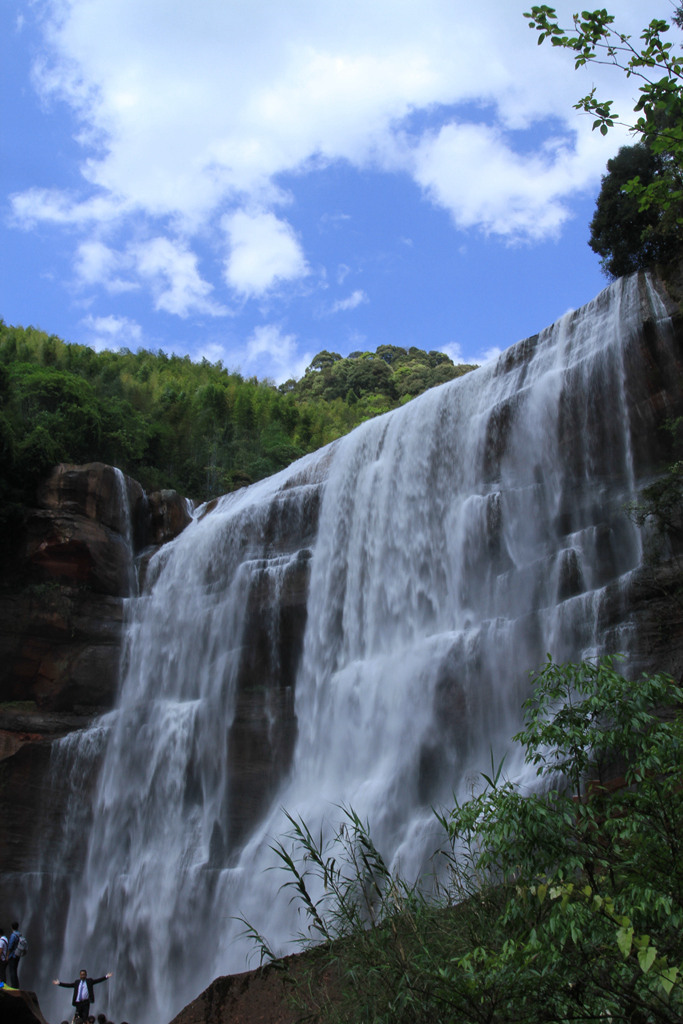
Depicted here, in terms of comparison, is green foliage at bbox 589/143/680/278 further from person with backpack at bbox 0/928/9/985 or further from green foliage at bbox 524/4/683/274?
person with backpack at bbox 0/928/9/985

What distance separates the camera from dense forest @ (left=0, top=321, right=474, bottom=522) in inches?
1031

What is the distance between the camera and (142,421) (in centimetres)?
3288

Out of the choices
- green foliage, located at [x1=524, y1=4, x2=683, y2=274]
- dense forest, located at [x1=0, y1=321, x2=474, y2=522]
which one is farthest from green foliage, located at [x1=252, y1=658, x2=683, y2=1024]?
dense forest, located at [x1=0, y1=321, x2=474, y2=522]

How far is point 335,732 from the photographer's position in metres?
16.8

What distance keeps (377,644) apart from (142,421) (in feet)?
62.1

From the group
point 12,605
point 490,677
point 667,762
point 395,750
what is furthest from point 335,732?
point 667,762

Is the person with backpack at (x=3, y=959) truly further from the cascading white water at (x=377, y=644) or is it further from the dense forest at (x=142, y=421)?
the dense forest at (x=142, y=421)

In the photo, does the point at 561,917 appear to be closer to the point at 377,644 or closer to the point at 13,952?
the point at 377,644

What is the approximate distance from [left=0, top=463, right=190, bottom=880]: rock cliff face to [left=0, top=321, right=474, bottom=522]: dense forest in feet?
4.37

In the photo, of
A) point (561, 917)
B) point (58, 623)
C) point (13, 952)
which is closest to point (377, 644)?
point (13, 952)

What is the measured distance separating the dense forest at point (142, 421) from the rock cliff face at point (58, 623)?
1.33 metres

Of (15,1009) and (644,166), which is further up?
(644,166)

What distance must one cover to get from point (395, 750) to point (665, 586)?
5.84 m

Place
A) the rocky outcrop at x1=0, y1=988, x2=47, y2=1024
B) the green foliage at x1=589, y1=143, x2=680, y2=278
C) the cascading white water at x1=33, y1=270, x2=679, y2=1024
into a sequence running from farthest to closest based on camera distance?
the green foliage at x1=589, y1=143, x2=680, y2=278
the cascading white water at x1=33, y1=270, x2=679, y2=1024
the rocky outcrop at x1=0, y1=988, x2=47, y2=1024
